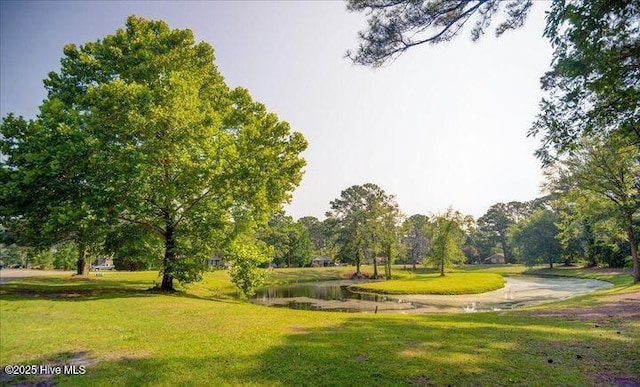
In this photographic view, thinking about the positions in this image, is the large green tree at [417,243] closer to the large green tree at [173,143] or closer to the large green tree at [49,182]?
the large green tree at [173,143]

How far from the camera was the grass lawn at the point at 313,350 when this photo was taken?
7980 millimetres

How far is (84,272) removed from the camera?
41.4 metres

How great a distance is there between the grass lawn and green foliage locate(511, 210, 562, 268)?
7841 centimetres

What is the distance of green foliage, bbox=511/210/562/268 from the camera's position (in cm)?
8244

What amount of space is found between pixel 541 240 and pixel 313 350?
89.2 meters

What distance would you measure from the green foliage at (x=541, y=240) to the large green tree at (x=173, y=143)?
76.2 meters

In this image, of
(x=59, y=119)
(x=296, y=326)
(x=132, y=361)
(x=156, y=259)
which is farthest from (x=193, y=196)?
(x=132, y=361)

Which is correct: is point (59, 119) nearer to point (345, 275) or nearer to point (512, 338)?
point (512, 338)

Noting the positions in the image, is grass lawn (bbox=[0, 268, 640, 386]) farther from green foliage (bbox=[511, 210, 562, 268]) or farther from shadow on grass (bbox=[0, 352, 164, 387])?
green foliage (bbox=[511, 210, 562, 268])

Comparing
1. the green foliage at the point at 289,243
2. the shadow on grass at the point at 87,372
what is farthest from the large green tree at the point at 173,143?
the green foliage at the point at 289,243

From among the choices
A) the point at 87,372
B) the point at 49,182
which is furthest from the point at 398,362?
the point at 49,182

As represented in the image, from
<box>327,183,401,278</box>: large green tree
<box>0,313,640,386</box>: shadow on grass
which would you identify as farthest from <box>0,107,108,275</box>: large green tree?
<box>327,183,401,278</box>: large green tree

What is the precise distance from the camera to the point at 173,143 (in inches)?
902

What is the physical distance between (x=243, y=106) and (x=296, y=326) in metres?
21.6
